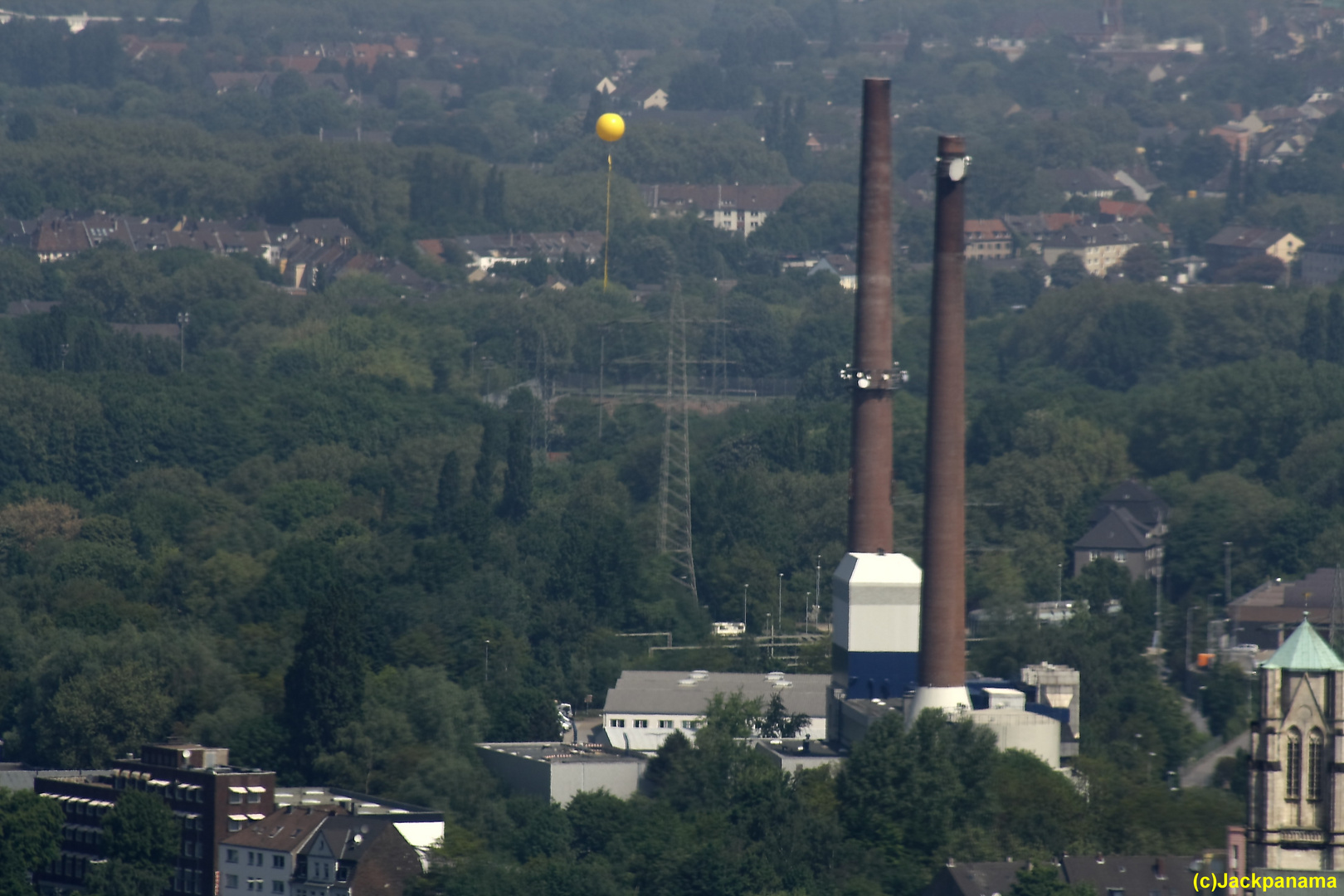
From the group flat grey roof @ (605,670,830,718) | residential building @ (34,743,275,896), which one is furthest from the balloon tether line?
residential building @ (34,743,275,896)

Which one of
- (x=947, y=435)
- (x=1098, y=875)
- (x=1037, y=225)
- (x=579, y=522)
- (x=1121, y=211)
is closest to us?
(x=1098, y=875)

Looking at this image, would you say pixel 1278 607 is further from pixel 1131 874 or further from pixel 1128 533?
pixel 1131 874

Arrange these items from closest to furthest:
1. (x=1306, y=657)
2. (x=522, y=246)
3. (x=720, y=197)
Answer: (x=1306, y=657), (x=522, y=246), (x=720, y=197)

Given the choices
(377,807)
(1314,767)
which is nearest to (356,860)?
(377,807)

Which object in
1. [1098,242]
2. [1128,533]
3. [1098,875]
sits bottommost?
[1098,875]

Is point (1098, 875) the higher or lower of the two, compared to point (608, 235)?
lower

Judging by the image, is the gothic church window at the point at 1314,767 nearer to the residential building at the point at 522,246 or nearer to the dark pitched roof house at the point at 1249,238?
the dark pitched roof house at the point at 1249,238

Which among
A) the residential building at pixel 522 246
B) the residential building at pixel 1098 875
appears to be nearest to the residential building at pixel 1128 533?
Result: the residential building at pixel 1098 875
